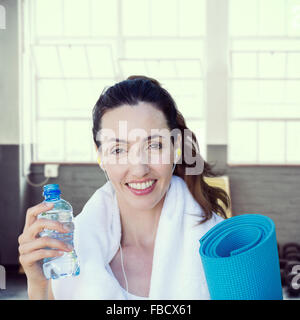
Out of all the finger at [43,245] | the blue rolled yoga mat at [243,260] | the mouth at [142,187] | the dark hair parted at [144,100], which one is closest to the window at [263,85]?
the dark hair parted at [144,100]

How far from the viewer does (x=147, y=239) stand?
2.70ft

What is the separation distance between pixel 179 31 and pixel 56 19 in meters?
0.92

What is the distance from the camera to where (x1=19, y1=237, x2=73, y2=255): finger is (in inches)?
22.5

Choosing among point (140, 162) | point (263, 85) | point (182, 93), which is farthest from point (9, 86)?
point (140, 162)

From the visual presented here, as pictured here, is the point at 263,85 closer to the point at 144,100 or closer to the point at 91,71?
the point at 91,71

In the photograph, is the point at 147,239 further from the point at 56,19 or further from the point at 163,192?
the point at 56,19

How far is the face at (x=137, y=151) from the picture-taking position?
69 cm

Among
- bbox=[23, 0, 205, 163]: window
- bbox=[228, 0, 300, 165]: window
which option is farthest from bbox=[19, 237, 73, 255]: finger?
bbox=[23, 0, 205, 163]: window

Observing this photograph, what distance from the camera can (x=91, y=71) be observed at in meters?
2.12

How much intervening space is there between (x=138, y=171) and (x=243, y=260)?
286 millimetres

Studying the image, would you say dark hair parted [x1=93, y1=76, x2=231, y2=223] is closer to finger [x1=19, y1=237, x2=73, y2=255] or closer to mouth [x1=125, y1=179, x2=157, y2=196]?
mouth [x1=125, y1=179, x2=157, y2=196]

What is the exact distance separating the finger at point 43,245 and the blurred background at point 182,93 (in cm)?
102

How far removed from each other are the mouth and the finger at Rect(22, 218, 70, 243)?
0.58ft

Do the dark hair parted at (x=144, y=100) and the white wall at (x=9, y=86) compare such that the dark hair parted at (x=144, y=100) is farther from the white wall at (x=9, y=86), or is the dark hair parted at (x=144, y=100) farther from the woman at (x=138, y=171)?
the white wall at (x=9, y=86)
